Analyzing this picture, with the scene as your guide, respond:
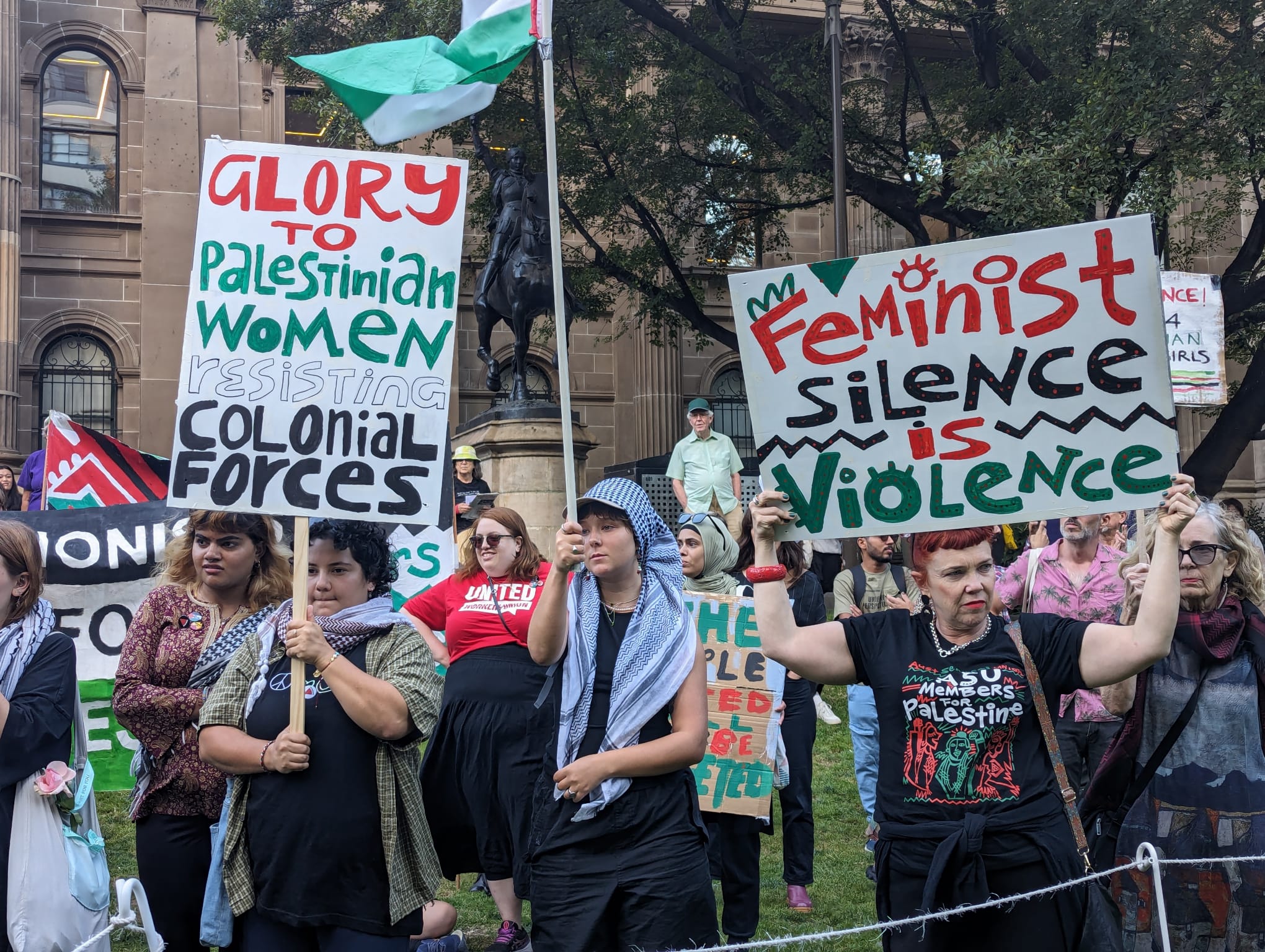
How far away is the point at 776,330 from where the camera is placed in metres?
3.70

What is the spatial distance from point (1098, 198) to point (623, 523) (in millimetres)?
11940

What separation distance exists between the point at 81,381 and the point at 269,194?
20009 mm

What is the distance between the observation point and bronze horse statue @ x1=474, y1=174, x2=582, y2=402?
1439 cm

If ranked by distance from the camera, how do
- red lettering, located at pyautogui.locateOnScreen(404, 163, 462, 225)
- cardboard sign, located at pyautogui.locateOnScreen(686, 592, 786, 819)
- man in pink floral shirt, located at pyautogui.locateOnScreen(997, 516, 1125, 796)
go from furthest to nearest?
man in pink floral shirt, located at pyautogui.locateOnScreen(997, 516, 1125, 796) → cardboard sign, located at pyautogui.locateOnScreen(686, 592, 786, 819) → red lettering, located at pyautogui.locateOnScreen(404, 163, 462, 225)

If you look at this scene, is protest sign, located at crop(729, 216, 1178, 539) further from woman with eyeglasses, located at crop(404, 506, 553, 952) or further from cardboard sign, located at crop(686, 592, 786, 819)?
cardboard sign, located at crop(686, 592, 786, 819)

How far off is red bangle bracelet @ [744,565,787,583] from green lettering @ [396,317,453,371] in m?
1.15

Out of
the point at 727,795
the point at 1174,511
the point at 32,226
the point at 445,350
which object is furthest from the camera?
the point at 32,226

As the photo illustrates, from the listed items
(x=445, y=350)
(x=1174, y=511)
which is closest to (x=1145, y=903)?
(x=1174, y=511)

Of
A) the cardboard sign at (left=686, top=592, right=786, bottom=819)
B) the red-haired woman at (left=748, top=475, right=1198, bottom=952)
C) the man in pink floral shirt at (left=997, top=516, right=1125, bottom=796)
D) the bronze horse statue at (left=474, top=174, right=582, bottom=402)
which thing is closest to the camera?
the red-haired woman at (left=748, top=475, right=1198, bottom=952)

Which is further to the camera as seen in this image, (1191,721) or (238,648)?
(1191,721)

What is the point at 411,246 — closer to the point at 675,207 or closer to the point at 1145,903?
the point at 1145,903

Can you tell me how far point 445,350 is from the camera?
3.93 meters

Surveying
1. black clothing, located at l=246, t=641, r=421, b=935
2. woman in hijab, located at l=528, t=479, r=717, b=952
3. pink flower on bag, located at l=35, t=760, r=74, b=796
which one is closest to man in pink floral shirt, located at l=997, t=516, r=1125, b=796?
woman in hijab, located at l=528, t=479, r=717, b=952

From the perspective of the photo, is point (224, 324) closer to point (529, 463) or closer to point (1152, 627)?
point (1152, 627)
